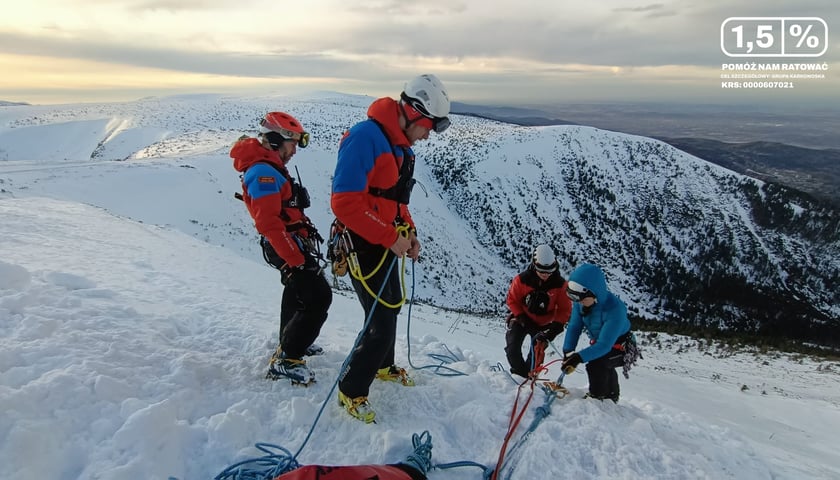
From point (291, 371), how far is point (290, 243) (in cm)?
126

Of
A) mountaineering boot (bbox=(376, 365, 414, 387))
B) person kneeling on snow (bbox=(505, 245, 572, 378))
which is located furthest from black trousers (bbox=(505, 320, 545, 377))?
mountaineering boot (bbox=(376, 365, 414, 387))

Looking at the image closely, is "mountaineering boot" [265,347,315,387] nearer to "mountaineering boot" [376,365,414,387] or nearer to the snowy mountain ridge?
"mountaineering boot" [376,365,414,387]

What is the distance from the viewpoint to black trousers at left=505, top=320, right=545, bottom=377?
639cm

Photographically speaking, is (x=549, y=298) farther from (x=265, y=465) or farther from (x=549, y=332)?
(x=265, y=465)

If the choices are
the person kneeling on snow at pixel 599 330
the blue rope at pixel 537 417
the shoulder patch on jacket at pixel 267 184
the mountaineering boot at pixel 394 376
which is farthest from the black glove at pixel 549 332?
the shoulder patch on jacket at pixel 267 184

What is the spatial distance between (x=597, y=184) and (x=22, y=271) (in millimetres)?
45735

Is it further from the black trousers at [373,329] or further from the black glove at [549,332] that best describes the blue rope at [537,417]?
the black glove at [549,332]

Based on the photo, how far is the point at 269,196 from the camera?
159 inches

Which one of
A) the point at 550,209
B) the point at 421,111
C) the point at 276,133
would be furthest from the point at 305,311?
the point at 550,209

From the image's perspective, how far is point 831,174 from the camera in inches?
3565

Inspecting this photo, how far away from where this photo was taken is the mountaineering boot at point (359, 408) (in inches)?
151

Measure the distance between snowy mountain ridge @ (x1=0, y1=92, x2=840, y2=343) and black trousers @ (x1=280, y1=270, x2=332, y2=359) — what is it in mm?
18123

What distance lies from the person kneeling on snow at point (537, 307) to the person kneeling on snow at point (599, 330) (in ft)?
3.55

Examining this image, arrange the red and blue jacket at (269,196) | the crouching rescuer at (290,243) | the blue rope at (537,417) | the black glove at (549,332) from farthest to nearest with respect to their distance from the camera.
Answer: the black glove at (549,332) < the crouching rescuer at (290,243) < the red and blue jacket at (269,196) < the blue rope at (537,417)
